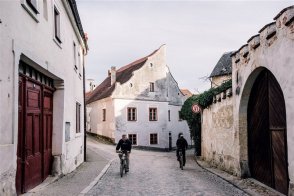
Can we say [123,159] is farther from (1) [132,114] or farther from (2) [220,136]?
(1) [132,114]

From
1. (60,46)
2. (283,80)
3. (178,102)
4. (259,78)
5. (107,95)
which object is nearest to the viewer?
(283,80)

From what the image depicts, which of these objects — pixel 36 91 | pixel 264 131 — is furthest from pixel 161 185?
pixel 36 91

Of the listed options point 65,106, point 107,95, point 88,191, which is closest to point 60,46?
point 65,106

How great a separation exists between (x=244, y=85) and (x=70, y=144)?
6.61 m

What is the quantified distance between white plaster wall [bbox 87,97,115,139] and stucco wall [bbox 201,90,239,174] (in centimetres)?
1692

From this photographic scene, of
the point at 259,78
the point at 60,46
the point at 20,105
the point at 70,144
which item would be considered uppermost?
the point at 60,46

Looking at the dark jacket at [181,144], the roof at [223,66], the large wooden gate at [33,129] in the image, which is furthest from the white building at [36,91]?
the roof at [223,66]

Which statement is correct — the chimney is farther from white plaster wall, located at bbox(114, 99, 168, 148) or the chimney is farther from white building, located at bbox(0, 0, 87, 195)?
white building, located at bbox(0, 0, 87, 195)

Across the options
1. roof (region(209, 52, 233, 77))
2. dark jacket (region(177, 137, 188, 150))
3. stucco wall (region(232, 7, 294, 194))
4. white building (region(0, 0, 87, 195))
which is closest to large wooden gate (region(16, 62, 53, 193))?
white building (region(0, 0, 87, 195))

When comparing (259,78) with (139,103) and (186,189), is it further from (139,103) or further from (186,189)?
(139,103)

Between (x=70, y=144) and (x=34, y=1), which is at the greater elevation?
(x=34, y=1)

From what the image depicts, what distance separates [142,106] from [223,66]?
9.42 meters

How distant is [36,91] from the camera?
10.0 metres

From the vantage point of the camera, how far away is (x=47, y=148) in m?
11.4
